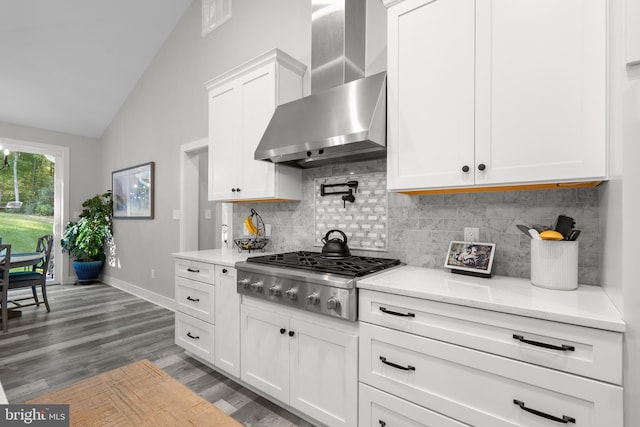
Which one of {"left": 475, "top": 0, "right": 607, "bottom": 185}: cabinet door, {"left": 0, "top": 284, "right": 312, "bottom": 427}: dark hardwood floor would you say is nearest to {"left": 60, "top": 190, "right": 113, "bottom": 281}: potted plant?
{"left": 0, "top": 284, "right": 312, "bottom": 427}: dark hardwood floor

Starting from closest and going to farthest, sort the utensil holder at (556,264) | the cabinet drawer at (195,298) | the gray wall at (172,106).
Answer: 1. the utensil holder at (556,264)
2. the cabinet drawer at (195,298)
3. the gray wall at (172,106)

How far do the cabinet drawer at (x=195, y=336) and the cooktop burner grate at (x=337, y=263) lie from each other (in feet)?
2.72

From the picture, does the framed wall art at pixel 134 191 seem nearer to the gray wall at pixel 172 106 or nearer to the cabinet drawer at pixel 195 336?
the gray wall at pixel 172 106

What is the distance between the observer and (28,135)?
5070 mm

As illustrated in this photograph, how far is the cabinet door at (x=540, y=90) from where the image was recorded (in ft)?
4.00

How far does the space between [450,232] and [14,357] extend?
388 cm

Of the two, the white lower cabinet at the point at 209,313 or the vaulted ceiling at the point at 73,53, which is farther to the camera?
the vaulted ceiling at the point at 73,53

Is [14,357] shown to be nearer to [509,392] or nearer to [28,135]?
[509,392]

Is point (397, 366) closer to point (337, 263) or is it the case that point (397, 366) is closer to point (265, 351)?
point (337, 263)

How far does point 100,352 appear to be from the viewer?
2.78 metres

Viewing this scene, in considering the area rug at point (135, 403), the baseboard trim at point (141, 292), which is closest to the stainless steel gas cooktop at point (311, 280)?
the area rug at point (135, 403)

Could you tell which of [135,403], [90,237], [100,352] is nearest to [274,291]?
[135,403]

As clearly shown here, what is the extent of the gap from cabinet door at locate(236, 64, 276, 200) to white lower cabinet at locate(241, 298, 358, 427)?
96 centimetres

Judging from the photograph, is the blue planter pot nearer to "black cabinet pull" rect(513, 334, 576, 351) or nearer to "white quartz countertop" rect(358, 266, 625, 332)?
"white quartz countertop" rect(358, 266, 625, 332)
